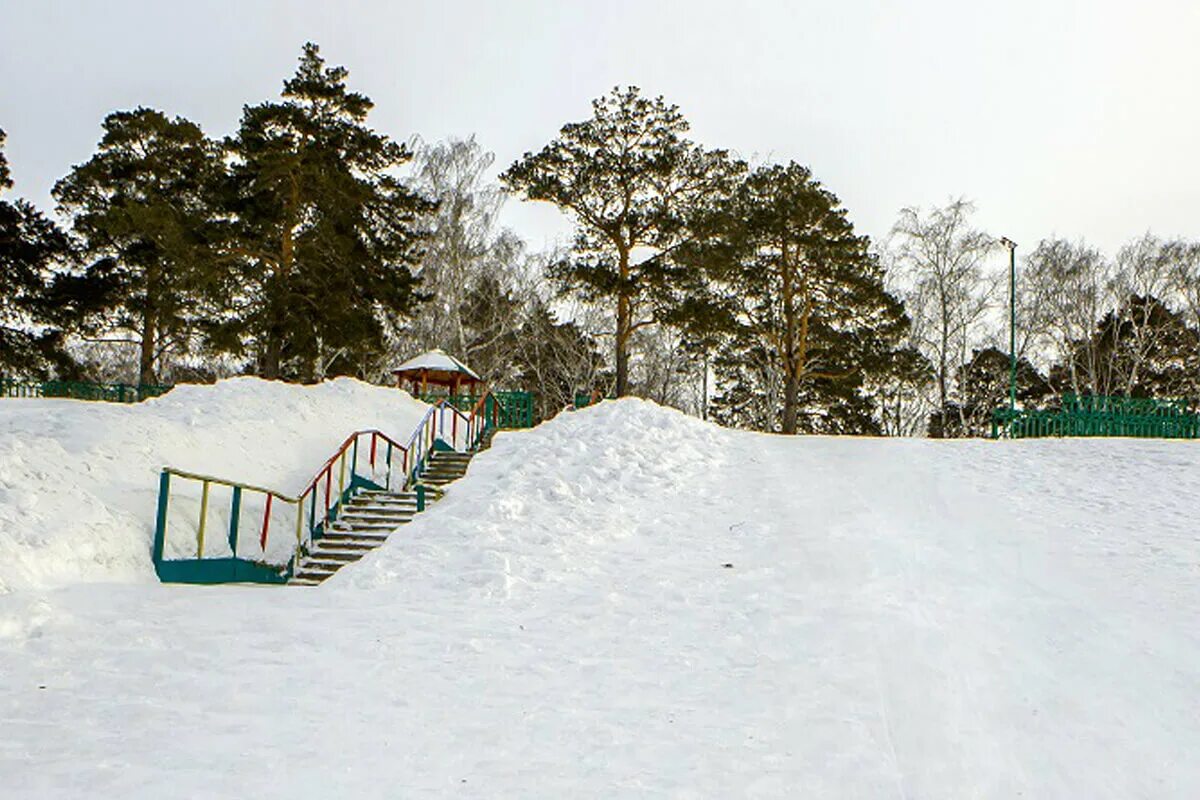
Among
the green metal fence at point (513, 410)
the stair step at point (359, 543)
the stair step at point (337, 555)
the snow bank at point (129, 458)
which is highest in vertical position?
the green metal fence at point (513, 410)

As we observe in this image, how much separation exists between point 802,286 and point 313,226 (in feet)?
60.3

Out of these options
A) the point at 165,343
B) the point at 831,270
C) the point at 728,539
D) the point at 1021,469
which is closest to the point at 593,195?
the point at 831,270

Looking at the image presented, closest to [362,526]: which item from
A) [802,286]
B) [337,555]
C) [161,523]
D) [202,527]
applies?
[337,555]

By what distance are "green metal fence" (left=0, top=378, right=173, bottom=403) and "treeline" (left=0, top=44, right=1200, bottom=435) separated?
3118 millimetres

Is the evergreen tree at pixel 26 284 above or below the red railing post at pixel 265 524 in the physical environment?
above

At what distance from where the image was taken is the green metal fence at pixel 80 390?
25.5 metres

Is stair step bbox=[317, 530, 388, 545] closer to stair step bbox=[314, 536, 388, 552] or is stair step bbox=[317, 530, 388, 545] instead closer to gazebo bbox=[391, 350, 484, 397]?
stair step bbox=[314, 536, 388, 552]

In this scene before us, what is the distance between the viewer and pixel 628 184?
86.6 ft

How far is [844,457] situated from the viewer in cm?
1662

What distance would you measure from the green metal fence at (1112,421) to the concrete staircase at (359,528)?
16.5 meters

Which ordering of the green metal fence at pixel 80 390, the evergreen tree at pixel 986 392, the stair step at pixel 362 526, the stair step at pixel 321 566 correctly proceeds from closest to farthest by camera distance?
1. the stair step at pixel 321 566
2. the stair step at pixel 362 526
3. the green metal fence at pixel 80 390
4. the evergreen tree at pixel 986 392

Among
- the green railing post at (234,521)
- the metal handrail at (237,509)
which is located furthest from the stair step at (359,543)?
the green railing post at (234,521)

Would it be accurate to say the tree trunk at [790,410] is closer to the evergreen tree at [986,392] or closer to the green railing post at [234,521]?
the evergreen tree at [986,392]

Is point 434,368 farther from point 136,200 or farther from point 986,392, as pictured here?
point 986,392
